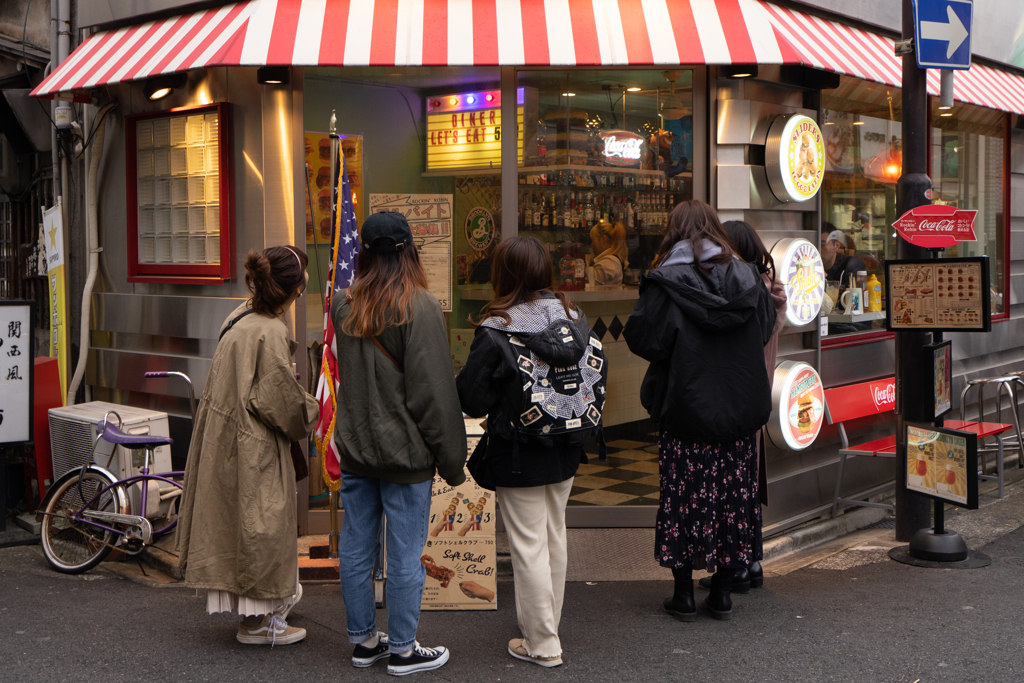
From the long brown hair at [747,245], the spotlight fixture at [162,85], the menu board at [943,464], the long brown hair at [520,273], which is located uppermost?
the spotlight fixture at [162,85]

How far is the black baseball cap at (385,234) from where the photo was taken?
13.6 feet

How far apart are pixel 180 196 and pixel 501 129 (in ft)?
7.75

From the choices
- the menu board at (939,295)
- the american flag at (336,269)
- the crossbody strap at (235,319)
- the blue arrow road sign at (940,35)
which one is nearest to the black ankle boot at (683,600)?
the american flag at (336,269)

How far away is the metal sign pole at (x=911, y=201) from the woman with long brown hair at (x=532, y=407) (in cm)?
277

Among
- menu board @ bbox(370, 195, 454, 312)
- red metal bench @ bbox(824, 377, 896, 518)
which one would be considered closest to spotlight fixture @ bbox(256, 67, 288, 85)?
menu board @ bbox(370, 195, 454, 312)

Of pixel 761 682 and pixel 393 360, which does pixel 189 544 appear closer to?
pixel 393 360

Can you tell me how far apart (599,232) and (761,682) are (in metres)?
3.54

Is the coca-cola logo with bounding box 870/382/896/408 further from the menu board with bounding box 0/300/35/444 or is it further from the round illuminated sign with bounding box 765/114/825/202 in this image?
the menu board with bounding box 0/300/35/444

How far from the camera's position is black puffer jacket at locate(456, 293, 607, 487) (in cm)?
417

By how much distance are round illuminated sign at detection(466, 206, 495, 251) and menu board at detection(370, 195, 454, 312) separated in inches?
5.5

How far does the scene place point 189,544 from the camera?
449 centimetres

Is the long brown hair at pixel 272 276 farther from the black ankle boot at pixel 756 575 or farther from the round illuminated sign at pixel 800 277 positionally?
the round illuminated sign at pixel 800 277

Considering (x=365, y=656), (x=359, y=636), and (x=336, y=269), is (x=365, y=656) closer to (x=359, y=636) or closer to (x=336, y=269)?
(x=359, y=636)

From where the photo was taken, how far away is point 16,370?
6.49 m
